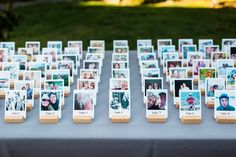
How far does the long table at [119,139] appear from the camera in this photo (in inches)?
79.4

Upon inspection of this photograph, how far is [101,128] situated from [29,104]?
474mm

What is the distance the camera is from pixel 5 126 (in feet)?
7.09

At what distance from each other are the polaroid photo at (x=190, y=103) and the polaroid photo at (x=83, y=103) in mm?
450

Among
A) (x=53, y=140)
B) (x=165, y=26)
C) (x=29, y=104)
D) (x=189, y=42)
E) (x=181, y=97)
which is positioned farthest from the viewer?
(x=165, y=26)

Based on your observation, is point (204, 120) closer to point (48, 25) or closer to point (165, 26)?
point (165, 26)

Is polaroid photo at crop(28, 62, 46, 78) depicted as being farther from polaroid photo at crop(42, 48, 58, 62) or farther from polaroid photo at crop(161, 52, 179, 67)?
polaroid photo at crop(161, 52, 179, 67)

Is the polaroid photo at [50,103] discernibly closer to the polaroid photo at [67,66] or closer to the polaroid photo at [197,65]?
the polaroid photo at [67,66]

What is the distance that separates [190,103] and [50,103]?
27.9 inches

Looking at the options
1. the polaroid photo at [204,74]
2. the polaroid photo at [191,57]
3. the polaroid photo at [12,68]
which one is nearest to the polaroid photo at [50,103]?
the polaroid photo at [12,68]

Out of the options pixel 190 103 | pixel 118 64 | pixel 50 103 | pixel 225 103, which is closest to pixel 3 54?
pixel 118 64

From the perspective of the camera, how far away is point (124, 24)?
20.0 feet

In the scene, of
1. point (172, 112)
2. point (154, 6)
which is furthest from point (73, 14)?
point (172, 112)

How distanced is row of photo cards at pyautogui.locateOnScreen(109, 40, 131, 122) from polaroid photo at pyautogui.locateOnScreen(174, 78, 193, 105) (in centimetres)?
26

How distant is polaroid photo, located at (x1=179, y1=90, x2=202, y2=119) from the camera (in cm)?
217
